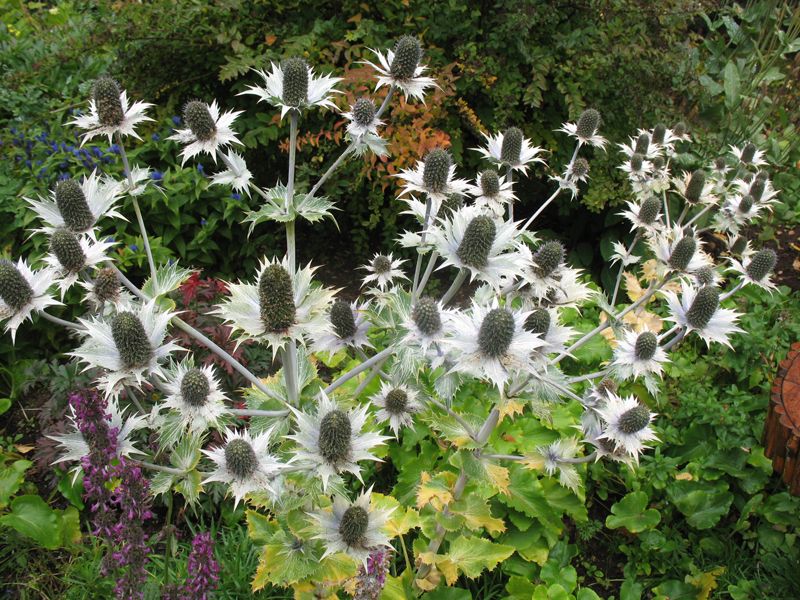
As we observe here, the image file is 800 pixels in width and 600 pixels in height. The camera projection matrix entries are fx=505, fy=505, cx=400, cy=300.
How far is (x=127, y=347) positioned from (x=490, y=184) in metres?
1.60

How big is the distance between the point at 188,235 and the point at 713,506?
4248 millimetres

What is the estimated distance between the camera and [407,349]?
1.71 m

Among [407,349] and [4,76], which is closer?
[407,349]

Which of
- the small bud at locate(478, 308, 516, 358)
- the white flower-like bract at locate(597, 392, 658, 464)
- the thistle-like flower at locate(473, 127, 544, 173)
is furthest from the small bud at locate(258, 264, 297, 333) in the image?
the thistle-like flower at locate(473, 127, 544, 173)

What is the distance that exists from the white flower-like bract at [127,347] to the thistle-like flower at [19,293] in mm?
198

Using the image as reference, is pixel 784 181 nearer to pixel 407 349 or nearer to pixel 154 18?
pixel 407 349

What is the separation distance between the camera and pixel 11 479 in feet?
9.46

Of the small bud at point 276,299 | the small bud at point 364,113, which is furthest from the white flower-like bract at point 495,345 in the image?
the small bud at point 364,113

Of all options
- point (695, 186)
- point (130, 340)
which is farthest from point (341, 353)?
point (695, 186)

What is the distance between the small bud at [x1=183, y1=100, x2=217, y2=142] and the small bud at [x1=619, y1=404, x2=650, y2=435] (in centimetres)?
193

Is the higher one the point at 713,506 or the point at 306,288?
the point at 306,288

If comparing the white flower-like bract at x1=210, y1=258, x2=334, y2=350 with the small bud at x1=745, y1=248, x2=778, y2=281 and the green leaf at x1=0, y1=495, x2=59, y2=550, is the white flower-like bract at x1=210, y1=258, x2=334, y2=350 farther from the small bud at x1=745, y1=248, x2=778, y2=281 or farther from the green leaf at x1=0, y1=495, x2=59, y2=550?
the small bud at x1=745, y1=248, x2=778, y2=281

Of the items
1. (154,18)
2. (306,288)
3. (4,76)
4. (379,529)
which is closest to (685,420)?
(379,529)

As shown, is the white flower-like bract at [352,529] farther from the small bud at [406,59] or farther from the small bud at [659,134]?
the small bud at [659,134]
